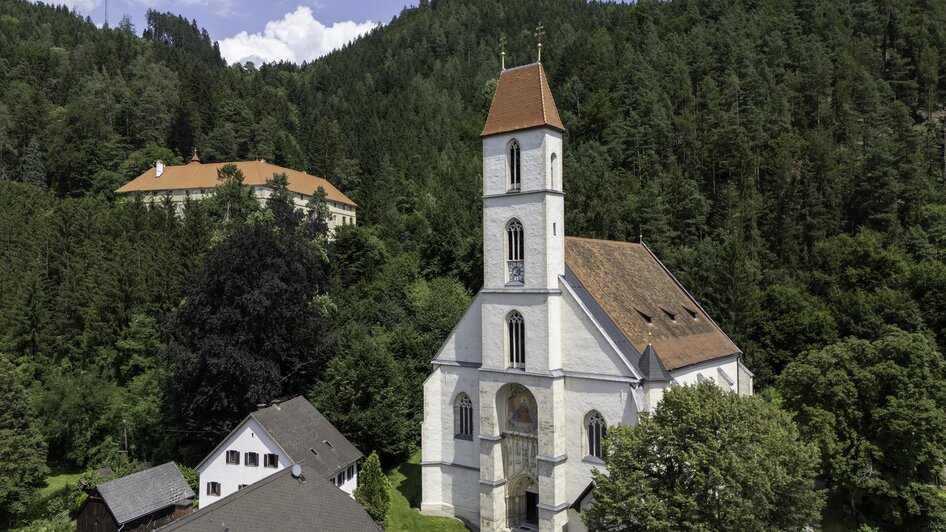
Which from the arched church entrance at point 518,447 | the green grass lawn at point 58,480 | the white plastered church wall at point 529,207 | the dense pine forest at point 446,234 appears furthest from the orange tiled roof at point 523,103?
the green grass lawn at point 58,480

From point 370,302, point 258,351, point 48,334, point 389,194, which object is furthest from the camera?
point 389,194

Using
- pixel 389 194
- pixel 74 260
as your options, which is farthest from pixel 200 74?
pixel 74 260

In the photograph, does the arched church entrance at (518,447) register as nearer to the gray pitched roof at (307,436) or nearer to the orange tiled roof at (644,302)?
the orange tiled roof at (644,302)

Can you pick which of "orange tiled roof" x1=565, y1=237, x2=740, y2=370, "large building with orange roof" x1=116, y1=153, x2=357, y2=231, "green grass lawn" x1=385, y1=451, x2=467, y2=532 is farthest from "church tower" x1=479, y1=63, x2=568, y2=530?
"large building with orange roof" x1=116, y1=153, x2=357, y2=231

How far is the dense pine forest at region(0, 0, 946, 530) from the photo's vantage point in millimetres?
34375

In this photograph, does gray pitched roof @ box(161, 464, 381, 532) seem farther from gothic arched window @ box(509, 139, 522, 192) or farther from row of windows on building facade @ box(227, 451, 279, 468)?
gothic arched window @ box(509, 139, 522, 192)

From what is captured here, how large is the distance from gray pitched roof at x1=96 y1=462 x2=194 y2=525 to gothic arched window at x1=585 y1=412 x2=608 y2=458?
804 inches

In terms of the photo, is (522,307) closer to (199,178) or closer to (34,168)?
(199,178)

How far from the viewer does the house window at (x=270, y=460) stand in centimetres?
3075

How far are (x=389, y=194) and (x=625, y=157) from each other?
2907 centimetres

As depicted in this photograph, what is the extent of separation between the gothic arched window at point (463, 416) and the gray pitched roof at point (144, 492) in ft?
46.4

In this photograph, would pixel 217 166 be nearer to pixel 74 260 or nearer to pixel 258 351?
pixel 74 260

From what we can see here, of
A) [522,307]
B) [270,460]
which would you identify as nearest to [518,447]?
→ [522,307]

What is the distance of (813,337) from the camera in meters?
42.5
